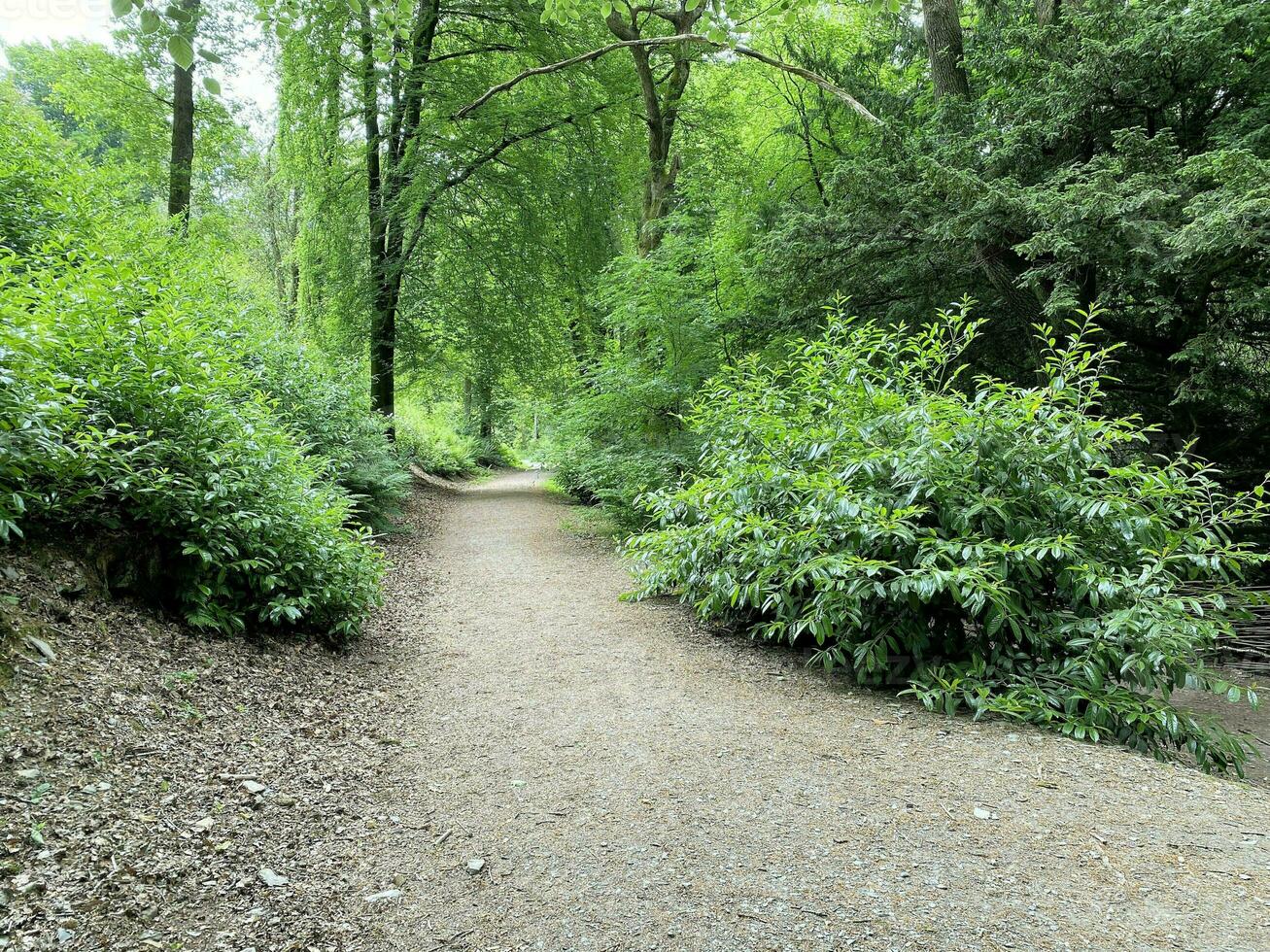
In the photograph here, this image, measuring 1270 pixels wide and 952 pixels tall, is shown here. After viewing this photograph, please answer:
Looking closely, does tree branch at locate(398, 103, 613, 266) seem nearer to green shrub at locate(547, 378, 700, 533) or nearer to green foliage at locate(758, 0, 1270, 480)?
green shrub at locate(547, 378, 700, 533)

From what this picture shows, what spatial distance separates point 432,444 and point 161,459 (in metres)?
15.7

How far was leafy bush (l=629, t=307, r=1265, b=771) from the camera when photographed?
3.55 m

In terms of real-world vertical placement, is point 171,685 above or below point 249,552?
below

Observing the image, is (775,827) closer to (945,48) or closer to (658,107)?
(945,48)

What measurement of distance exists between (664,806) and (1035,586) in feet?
8.71

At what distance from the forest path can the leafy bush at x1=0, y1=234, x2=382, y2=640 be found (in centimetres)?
108

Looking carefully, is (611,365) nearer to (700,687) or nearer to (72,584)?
(700,687)

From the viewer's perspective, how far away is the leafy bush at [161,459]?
9.99 ft

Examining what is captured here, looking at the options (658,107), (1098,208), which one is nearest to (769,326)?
(1098,208)

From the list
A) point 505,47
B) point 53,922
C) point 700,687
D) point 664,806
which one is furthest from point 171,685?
point 505,47

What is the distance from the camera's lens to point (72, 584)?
10.4 feet

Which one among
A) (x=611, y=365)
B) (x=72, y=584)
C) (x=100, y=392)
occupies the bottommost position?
(x=72, y=584)

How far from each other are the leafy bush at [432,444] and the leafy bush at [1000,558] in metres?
12.1

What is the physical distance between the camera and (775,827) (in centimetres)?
259
